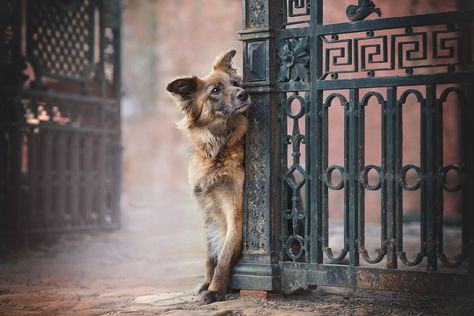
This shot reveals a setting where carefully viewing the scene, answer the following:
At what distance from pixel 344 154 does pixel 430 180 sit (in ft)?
1.95

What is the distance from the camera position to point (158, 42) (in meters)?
19.0

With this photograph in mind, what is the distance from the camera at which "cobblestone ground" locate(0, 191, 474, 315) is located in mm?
4359

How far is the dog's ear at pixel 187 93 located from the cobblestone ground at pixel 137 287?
4.65ft

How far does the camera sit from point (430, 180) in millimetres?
4082

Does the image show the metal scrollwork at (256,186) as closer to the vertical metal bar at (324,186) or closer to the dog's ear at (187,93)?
the vertical metal bar at (324,186)

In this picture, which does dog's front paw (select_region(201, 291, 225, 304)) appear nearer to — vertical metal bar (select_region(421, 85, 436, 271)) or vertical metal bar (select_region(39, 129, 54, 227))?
vertical metal bar (select_region(421, 85, 436, 271))

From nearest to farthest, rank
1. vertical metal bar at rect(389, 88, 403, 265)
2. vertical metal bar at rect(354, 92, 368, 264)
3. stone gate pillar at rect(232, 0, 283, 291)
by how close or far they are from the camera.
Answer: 1. vertical metal bar at rect(389, 88, 403, 265)
2. vertical metal bar at rect(354, 92, 368, 264)
3. stone gate pillar at rect(232, 0, 283, 291)

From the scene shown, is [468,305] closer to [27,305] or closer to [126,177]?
[27,305]

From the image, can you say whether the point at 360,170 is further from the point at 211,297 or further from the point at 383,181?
the point at 211,297

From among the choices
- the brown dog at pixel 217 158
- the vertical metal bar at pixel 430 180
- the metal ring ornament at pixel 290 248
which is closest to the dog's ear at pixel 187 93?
the brown dog at pixel 217 158

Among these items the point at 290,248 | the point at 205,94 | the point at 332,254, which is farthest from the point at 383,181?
the point at 205,94

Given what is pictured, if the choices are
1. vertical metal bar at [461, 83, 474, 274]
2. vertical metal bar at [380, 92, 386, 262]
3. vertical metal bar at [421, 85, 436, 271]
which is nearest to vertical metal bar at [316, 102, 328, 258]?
vertical metal bar at [380, 92, 386, 262]

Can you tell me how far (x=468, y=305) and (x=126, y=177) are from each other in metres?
14.7

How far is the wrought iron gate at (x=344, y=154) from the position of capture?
4.06 metres
